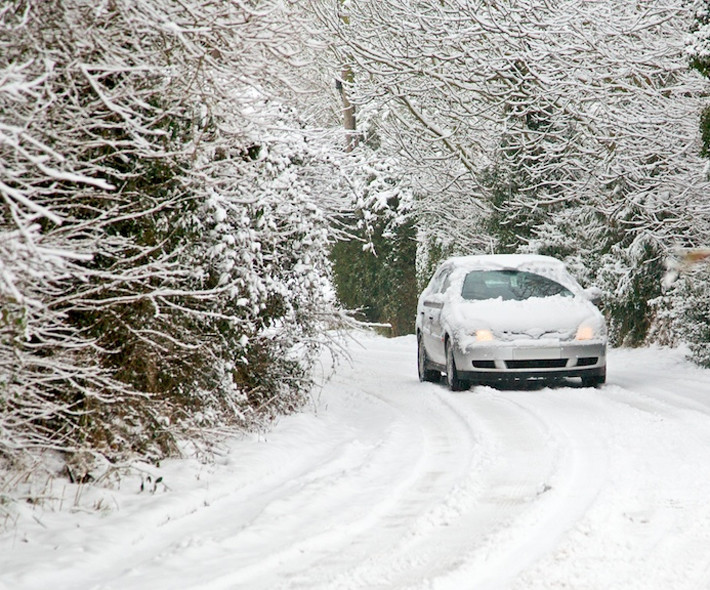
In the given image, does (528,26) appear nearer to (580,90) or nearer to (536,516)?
(580,90)

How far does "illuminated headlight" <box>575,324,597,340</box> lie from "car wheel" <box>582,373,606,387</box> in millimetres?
475

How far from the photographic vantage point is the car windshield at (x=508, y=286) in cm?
1431

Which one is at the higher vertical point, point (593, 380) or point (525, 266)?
point (525, 266)

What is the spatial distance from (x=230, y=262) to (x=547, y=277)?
707 centimetres

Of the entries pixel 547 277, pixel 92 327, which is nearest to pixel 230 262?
pixel 92 327

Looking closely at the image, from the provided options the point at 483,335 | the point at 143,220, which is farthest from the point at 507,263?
the point at 143,220

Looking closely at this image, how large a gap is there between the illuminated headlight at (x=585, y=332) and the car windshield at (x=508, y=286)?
0.81 meters

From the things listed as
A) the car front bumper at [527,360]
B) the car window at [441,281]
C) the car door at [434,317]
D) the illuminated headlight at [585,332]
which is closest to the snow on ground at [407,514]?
the car front bumper at [527,360]

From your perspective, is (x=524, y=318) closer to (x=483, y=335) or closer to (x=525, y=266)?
(x=483, y=335)

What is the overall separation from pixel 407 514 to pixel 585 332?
7528 mm

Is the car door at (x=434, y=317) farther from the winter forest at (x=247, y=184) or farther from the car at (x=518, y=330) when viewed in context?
the winter forest at (x=247, y=184)

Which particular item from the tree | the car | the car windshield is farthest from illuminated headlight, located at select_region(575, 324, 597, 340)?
the tree

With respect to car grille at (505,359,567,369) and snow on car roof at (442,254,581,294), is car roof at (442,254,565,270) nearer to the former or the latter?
snow on car roof at (442,254,581,294)

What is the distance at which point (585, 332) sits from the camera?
44.7 ft
